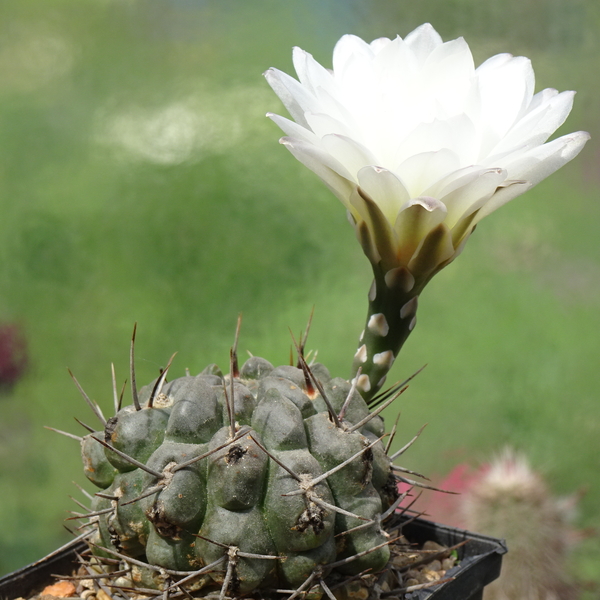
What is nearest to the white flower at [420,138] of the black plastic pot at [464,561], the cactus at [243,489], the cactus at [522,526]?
the cactus at [243,489]

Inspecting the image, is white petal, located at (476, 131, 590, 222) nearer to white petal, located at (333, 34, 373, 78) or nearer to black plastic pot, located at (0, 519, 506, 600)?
white petal, located at (333, 34, 373, 78)

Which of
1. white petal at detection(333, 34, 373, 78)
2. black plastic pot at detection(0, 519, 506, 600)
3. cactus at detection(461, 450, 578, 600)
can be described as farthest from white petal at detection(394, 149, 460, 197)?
cactus at detection(461, 450, 578, 600)

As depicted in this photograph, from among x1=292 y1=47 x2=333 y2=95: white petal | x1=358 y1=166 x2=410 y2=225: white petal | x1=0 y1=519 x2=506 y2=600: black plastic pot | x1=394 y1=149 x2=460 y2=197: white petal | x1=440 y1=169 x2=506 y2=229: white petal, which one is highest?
x1=292 y1=47 x2=333 y2=95: white petal

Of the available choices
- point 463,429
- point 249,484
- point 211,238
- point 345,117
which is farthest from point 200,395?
point 463,429

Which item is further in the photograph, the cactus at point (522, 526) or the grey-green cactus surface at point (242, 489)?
the cactus at point (522, 526)

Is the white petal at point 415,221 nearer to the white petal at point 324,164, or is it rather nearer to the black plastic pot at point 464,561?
the white petal at point 324,164
